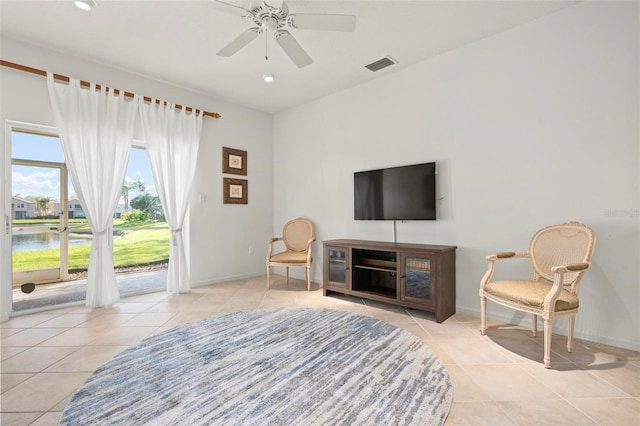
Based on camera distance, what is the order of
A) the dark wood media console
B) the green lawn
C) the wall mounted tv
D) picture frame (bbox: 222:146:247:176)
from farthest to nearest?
picture frame (bbox: 222:146:247:176)
the green lawn
the wall mounted tv
the dark wood media console

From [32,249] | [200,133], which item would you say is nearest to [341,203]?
[200,133]

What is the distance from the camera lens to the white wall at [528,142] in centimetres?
227

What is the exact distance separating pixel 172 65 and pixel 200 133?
962 millimetres

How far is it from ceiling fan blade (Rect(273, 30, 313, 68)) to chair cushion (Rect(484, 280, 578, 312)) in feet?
8.18

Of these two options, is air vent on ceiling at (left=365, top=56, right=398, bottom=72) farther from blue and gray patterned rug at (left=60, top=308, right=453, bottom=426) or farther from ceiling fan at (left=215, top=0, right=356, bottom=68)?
blue and gray patterned rug at (left=60, top=308, right=453, bottom=426)

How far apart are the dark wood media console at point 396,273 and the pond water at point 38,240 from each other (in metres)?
3.37

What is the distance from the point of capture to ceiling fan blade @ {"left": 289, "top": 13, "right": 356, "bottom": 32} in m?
2.01

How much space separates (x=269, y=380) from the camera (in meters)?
1.82

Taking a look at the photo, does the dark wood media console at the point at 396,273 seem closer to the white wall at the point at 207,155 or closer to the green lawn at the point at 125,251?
the white wall at the point at 207,155

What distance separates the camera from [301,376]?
1.86m

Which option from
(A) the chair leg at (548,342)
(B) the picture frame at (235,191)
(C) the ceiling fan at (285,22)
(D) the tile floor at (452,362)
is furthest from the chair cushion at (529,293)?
(B) the picture frame at (235,191)

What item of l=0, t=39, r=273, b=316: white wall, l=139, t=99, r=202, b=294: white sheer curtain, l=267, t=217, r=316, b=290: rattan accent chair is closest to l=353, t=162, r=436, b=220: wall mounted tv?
l=267, t=217, r=316, b=290: rattan accent chair

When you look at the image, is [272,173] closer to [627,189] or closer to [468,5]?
[468,5]

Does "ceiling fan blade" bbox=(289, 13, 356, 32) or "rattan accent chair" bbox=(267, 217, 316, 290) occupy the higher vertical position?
"ceiling fan blade" bbox=(289, 13, 356, 32)
